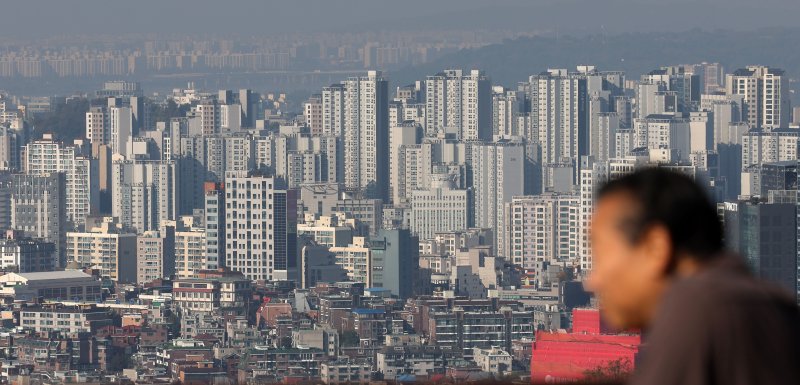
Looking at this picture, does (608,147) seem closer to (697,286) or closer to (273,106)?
(273,106)

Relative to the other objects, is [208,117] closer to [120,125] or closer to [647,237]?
[120,125]

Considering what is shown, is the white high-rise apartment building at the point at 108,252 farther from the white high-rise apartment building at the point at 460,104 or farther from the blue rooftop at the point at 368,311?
the white high-rise apartment building at the point at 460,104

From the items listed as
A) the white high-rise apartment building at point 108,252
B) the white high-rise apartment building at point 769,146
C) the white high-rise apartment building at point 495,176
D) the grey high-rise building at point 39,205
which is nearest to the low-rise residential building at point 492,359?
the white high-rise apartment building at point 108,252

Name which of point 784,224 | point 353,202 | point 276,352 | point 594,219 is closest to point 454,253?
point 353,202

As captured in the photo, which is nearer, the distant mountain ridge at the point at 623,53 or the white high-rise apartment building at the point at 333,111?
the white high-rise apartment building at the point at 333,111

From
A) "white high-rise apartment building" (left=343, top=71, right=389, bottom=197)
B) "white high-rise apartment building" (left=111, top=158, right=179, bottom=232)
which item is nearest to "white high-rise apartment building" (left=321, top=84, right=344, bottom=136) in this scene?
"white high-rise apartment building" (left=343, top=71, right=389, bottom=197)

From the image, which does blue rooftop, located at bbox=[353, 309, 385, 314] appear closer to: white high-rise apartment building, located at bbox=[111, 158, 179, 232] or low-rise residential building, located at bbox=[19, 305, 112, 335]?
low-rise residential building, located at bbox=[19, 305, 112, 335]
